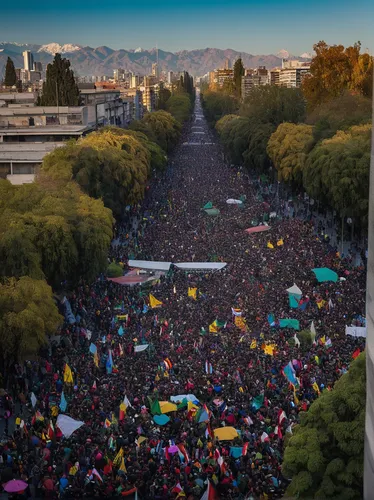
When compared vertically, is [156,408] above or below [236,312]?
above

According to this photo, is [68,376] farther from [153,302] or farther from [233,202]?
[233,202]

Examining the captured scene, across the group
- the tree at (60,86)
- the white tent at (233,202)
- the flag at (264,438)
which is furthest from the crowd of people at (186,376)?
the tree at (60,86)

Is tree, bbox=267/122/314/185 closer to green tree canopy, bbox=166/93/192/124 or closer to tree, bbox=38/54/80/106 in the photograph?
tree, bbox=38/54/80/106

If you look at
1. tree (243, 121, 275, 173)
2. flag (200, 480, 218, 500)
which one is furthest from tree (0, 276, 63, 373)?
tree (243, 121, 275, 173)

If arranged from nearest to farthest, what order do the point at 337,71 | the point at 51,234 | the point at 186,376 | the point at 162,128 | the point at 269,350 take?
the point at 186,376 → the point at 269,350 → the point at 51,234 → the point at 337,71 → the point at 162,128

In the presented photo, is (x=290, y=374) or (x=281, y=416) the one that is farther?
(x=290, y=374)

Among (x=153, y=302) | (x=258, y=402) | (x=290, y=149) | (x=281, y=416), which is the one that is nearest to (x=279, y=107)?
(x=290, y=149)

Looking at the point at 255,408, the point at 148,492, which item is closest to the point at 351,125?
the point at 255,408
